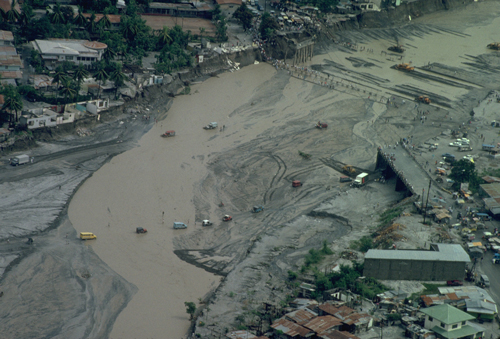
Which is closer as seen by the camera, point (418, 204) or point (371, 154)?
point (418, 204)

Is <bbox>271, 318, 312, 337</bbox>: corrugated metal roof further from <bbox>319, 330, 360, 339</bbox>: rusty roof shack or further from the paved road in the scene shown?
the paved road

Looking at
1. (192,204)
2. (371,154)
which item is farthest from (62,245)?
(371,154)

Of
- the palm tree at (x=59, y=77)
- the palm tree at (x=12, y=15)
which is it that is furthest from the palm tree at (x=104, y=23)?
the palm tree at (x=59, y=77)

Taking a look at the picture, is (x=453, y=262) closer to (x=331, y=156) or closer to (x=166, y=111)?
(x=331, y=156)

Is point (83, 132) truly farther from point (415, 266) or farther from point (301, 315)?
point (415, 266)

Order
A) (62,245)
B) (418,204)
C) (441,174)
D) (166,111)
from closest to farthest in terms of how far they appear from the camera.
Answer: (62,245)
(418,204)
(441,174)
(166,111)

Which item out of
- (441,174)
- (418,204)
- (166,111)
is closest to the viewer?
(418,204)

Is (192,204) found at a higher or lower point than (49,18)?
lower
